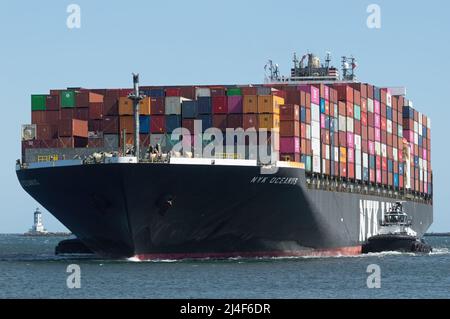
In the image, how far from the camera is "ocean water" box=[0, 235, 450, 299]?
44.1m

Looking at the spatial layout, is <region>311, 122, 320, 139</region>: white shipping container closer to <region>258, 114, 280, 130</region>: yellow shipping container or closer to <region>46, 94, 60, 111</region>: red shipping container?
<region>258, 114, 280, 130</region>: yellow shipping container

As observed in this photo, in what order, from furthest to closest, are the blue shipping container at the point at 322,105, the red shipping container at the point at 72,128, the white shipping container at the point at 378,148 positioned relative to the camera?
the white shipping container at the point at 378,148 < the blue shipping container at the point at 322,105 < the red shipping container at the point at 72,128

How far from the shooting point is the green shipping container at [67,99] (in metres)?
66.5

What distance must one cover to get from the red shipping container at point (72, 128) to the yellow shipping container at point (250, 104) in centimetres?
1036

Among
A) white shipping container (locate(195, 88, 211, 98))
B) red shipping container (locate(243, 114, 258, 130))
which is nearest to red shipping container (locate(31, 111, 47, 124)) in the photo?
white shipping container (locate(195, 88, 211, 98))

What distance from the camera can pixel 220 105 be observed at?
63.7 meters

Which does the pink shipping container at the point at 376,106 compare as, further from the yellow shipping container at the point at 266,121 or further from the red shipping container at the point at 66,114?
the red shipping container at the point at 66,114

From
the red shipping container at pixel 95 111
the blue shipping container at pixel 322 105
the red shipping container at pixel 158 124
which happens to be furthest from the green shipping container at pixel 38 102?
the blue shipping container at pixel 322 105

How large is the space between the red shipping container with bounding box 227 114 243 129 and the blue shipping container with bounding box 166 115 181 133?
3.10 meters

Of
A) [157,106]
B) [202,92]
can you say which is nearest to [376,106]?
[202,92]

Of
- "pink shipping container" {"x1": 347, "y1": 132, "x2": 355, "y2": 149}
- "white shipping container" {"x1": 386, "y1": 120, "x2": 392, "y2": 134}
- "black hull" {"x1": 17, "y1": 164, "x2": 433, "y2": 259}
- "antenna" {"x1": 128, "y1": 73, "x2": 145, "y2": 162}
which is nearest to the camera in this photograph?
"black hull" {"x1": 17, "y1": 164, "x2": 433, "y2": 259}

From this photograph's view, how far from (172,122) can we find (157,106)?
1456mm
